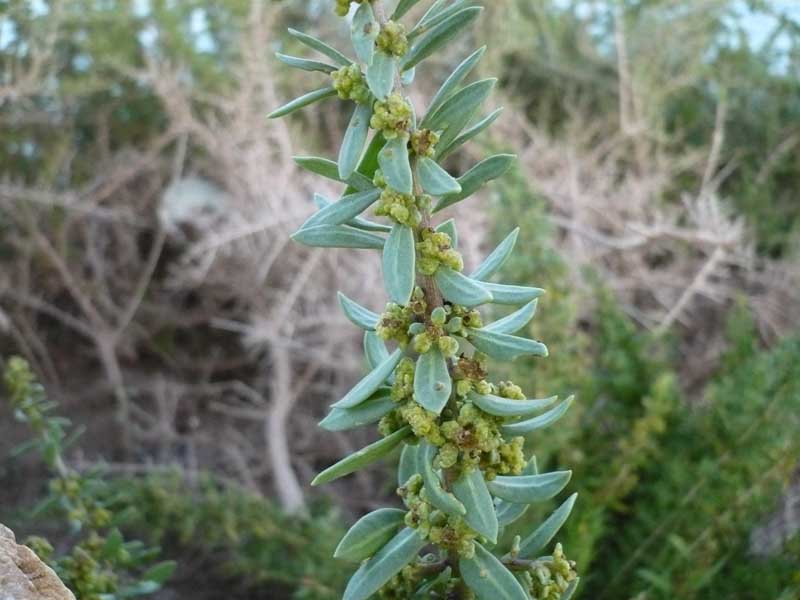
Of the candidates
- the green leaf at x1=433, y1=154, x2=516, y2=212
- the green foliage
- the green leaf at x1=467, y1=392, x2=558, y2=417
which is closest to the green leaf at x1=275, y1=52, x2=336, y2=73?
the green foliage

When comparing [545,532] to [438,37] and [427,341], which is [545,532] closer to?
[427,341]

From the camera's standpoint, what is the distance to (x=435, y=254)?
51 centimetres

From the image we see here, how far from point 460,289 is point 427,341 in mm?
35

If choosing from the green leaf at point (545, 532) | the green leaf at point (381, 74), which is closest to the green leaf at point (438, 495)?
the green leaf at point (545, 532)

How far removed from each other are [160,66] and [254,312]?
0.62m

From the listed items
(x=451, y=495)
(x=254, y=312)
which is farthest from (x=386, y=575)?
(x=254, y=312)

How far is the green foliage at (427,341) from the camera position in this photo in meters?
0.49

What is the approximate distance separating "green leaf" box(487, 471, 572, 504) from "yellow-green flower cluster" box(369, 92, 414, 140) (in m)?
0.22

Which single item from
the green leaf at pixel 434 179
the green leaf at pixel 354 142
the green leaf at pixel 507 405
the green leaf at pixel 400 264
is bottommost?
the green leaf at pixel 507 405

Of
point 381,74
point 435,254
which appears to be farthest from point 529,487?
point 381,74

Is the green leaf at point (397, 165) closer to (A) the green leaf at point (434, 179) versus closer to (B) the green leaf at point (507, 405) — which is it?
(A) the green leaf at point (434, 179)

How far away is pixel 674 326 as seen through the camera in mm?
1777

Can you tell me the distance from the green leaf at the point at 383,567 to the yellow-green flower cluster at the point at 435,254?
163mm

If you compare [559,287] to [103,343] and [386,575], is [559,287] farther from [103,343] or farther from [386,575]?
[103,343]
